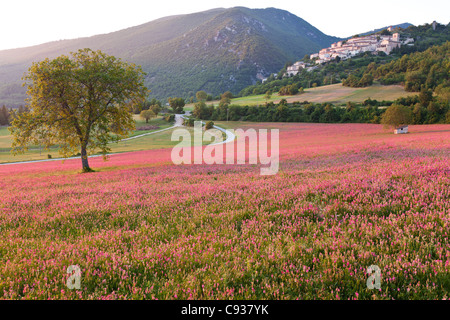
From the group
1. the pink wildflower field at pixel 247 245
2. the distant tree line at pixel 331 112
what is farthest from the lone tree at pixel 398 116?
the pink wildflower field at pixel 247 245

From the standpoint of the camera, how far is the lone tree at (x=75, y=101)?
21.9 m

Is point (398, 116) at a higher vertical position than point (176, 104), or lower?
lower

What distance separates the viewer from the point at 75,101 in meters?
22.9

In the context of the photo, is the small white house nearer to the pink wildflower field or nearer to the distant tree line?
the distant tree line

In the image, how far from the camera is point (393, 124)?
42.8m

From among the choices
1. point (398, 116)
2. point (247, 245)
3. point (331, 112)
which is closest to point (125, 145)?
point (398, 116)

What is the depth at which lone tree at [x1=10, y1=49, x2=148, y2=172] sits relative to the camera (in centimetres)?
2191

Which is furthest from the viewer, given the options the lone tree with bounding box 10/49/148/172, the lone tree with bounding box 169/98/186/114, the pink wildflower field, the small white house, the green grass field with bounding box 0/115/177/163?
the lone tree with bounding box 169/98/186/114

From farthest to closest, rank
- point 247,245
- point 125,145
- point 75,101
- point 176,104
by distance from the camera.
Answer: point 176,104
point 125,145
point 75,101
point 247,245

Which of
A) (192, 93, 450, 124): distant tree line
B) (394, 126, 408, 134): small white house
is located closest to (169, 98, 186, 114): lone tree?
(192, 93, 450, 124): distant tree line

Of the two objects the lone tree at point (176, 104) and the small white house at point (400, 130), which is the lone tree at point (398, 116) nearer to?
the small white house at point (400, 130)

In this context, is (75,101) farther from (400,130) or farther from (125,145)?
(125,145)
